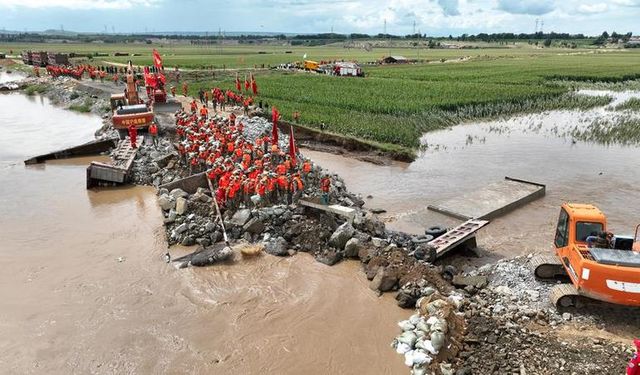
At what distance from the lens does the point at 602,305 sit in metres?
9.77

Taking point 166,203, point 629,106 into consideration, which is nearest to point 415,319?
point 166,203

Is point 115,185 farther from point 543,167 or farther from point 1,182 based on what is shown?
point 543,167

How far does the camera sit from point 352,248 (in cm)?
1213

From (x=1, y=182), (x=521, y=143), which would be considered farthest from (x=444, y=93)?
(x=1, y=182)

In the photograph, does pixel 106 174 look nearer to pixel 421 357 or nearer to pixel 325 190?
pixel 325 190

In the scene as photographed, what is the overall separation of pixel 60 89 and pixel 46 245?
38230 millimetres

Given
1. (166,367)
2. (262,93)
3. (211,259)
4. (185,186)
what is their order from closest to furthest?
1. (166,367)
2. (211,259)
3. (185,186)
4. (262,93)

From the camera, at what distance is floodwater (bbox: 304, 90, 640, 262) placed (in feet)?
49.7

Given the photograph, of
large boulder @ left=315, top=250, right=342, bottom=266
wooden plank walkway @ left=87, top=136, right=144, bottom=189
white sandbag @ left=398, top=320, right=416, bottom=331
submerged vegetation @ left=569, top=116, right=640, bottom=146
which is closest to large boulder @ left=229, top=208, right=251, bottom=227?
large boulder @ left=315, top=250, right=342, bottom=266

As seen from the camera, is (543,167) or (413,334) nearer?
(413,334)

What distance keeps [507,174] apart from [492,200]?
17.3 feet

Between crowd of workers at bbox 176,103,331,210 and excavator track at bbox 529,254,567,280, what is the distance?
5.92 meters

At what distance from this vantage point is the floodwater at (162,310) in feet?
29.4

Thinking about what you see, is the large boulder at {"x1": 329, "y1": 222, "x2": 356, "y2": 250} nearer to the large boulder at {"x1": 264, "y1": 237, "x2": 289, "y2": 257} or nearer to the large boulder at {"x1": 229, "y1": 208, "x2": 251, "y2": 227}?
the large boulder at {"x1": 264, "y1": 237, "x2": 289, "y2": 257}
